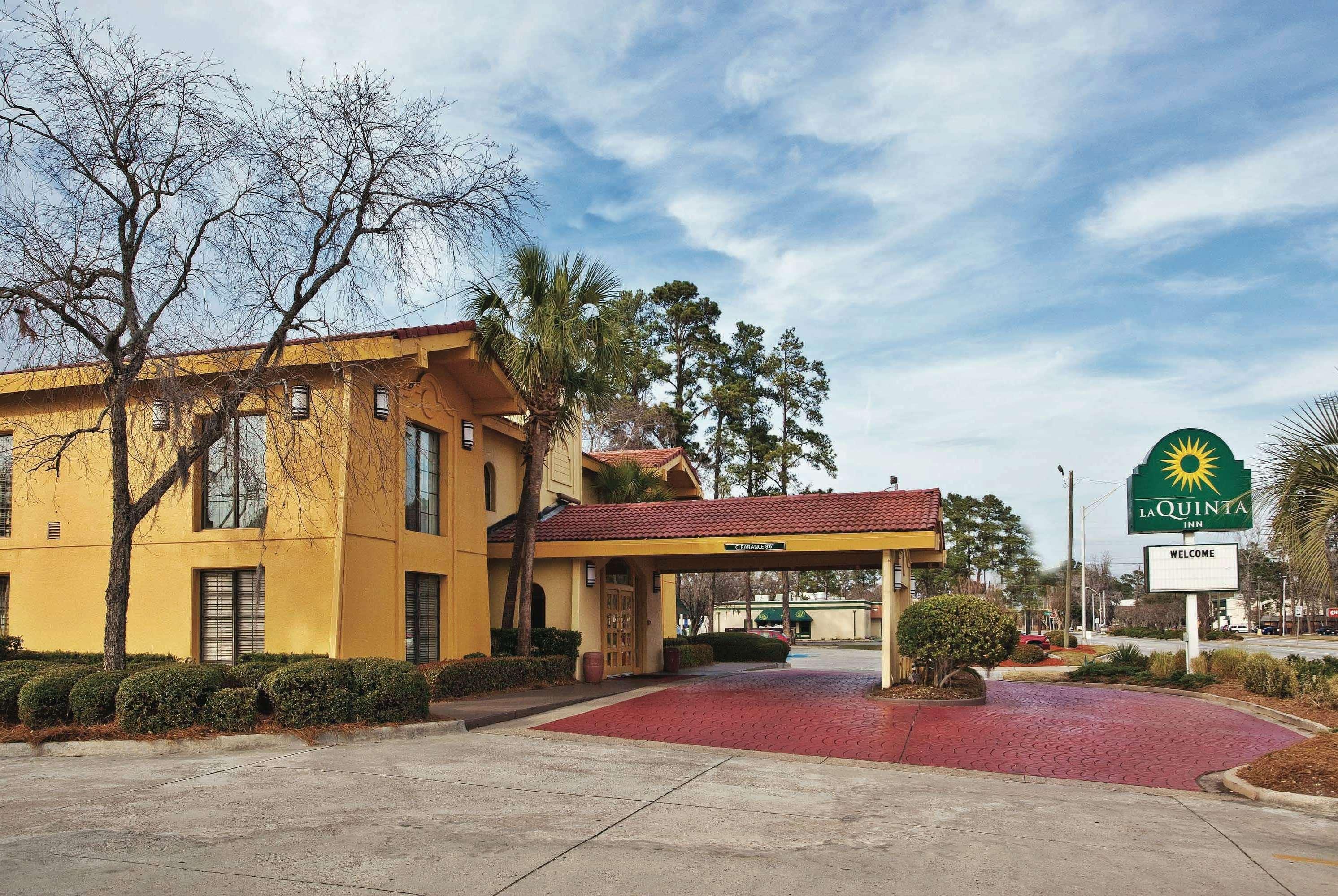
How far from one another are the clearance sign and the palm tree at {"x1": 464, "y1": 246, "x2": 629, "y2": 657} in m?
12.2

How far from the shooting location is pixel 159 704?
11.5 meters

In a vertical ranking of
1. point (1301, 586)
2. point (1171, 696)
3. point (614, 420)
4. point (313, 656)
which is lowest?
point (1171, 696)

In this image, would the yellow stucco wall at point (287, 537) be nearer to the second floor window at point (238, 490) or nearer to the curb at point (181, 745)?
the second floor window at point (238, 490)

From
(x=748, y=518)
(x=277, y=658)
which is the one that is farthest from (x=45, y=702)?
(x=748, y=518)

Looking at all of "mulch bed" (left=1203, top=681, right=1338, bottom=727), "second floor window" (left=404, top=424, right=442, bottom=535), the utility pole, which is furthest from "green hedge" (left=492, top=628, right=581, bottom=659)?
the utility pole

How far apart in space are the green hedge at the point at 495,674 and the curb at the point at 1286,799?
10345mm

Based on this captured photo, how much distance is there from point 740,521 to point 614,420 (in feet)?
80.2

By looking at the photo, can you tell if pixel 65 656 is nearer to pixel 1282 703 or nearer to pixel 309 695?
pixel 309 695

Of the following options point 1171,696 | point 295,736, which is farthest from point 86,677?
point 1171,696

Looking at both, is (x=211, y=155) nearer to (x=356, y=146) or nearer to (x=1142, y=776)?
(x=356, y=146)

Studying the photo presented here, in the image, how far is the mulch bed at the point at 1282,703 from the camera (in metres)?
15.3

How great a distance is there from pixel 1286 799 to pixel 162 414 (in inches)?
577

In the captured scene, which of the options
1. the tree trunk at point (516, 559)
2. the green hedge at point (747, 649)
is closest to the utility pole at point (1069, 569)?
the green hedge at point (747, 649)

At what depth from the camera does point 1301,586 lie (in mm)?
12953
